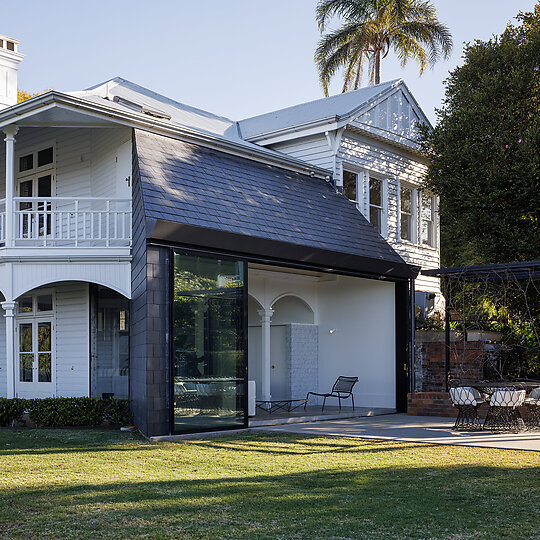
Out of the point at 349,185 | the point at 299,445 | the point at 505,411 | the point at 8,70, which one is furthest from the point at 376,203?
the point at 8,70

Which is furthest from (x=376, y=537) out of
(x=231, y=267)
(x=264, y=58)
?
(x=264, y=58)

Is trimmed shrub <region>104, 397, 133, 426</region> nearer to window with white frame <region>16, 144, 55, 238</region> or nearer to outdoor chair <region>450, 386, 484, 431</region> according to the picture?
window with white frame <region>16, 144, 55, 238</region>

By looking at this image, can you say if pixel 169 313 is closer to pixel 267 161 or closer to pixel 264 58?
pixel 267 161

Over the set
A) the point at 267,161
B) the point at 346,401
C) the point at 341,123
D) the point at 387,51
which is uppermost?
the point at 387,51

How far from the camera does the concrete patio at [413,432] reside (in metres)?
10.9

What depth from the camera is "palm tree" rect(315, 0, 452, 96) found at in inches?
1170

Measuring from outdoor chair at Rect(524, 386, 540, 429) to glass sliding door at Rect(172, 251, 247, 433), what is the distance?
202 inches

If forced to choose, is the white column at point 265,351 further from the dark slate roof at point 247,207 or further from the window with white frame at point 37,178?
the window with white frame at point 37,178

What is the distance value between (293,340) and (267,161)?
4497mm

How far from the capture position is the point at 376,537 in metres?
5.52

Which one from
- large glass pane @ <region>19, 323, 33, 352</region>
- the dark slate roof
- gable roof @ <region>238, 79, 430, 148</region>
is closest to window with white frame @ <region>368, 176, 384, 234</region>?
gable roof @ <region>238, 79, 430, 148</region>

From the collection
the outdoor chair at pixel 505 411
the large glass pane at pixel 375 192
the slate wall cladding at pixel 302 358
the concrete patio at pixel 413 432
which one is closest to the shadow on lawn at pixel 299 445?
the concrete patio at pixel 413 432

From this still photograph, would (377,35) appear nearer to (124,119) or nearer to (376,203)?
(376,203)

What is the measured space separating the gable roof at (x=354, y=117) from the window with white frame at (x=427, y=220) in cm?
182
